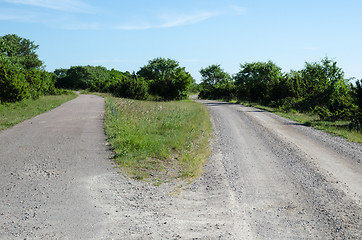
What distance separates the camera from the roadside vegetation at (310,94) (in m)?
19.4

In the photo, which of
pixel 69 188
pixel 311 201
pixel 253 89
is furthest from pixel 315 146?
pixel 253 89

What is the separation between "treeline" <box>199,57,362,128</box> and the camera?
845 inches

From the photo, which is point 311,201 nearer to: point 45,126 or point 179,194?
point 179,194

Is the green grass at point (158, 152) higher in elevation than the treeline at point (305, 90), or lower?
lower

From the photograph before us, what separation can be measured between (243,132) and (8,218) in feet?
40.9

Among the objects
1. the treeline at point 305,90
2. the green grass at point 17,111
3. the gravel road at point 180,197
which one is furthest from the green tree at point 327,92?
the green grass at point 17,111

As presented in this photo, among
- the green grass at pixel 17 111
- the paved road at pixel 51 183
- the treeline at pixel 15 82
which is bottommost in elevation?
the paved road at pixel 51 183

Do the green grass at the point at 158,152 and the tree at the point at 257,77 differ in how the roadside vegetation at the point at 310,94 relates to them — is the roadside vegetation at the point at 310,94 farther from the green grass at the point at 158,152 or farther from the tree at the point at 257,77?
the green grass at the point at 158,152

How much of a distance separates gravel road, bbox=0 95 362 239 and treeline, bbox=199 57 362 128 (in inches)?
479

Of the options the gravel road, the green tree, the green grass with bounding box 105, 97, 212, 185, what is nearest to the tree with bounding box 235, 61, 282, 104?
the green tree

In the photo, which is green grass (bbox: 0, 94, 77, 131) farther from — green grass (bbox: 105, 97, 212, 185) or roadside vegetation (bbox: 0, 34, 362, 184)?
green grass (bbox: 105, 97, 212, 185)

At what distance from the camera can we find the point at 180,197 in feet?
21.1

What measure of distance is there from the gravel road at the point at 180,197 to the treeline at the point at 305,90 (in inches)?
479

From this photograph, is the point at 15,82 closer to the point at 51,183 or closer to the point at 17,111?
the point at 17,111
